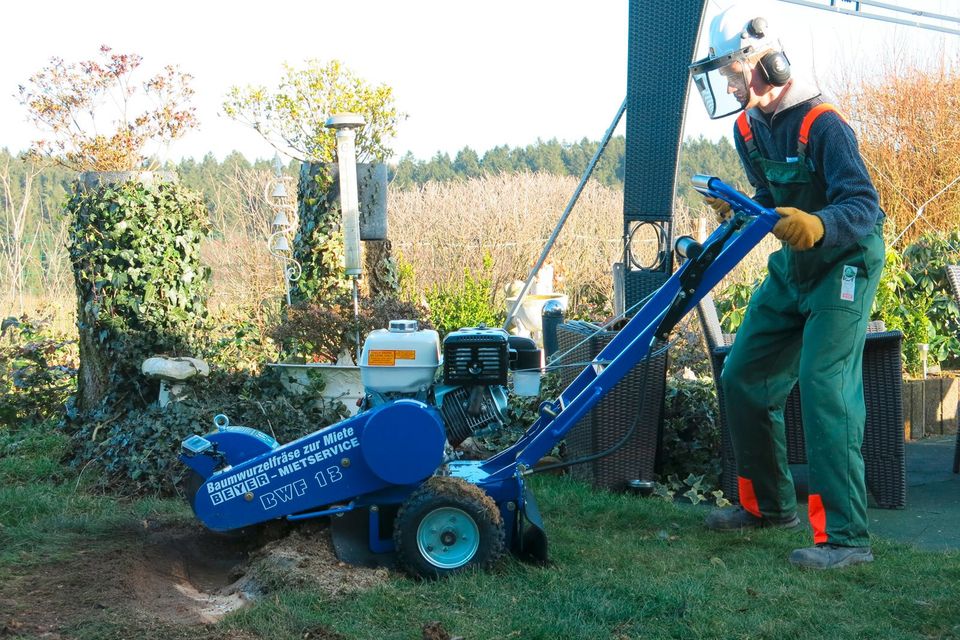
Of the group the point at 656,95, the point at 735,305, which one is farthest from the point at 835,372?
the point at 735,305

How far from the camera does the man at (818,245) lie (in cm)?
371

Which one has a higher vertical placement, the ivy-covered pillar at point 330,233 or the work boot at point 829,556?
the ivy-covered pillar at point 330,233

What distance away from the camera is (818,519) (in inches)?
153

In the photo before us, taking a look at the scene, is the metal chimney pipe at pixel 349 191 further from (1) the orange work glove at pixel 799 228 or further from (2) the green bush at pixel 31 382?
(1) the orange work glove at pixel 799 228

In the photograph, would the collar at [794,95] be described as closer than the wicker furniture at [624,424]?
Yes

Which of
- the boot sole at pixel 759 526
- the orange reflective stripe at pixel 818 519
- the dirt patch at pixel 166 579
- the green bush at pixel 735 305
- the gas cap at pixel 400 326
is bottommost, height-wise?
the boot sole at pixel 759 526

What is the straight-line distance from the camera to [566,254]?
13.3 metres

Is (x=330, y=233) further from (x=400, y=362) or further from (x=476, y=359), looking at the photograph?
(x=476, y=359)

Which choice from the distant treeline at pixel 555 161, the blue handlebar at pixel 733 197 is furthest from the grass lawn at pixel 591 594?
the distant treeline at pixel 555 161

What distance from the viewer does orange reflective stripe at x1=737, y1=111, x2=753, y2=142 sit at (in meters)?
4.19

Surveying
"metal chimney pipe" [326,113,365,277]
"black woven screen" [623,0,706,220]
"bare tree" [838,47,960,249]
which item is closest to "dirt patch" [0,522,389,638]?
"black woven screen" [623,0,706,220]

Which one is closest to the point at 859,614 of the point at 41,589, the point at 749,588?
the point at 749,588

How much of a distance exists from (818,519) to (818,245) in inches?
40.6

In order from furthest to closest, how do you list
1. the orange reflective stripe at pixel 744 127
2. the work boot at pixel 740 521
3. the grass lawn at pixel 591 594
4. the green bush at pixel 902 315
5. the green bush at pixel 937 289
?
the green bush at pixel 937 289 < the green bush at pixel 902 315 < the work boot at pixel 740 521 < the orange reflective stripe at pixel 744 127 < the grass lawn at pixel 591 594
